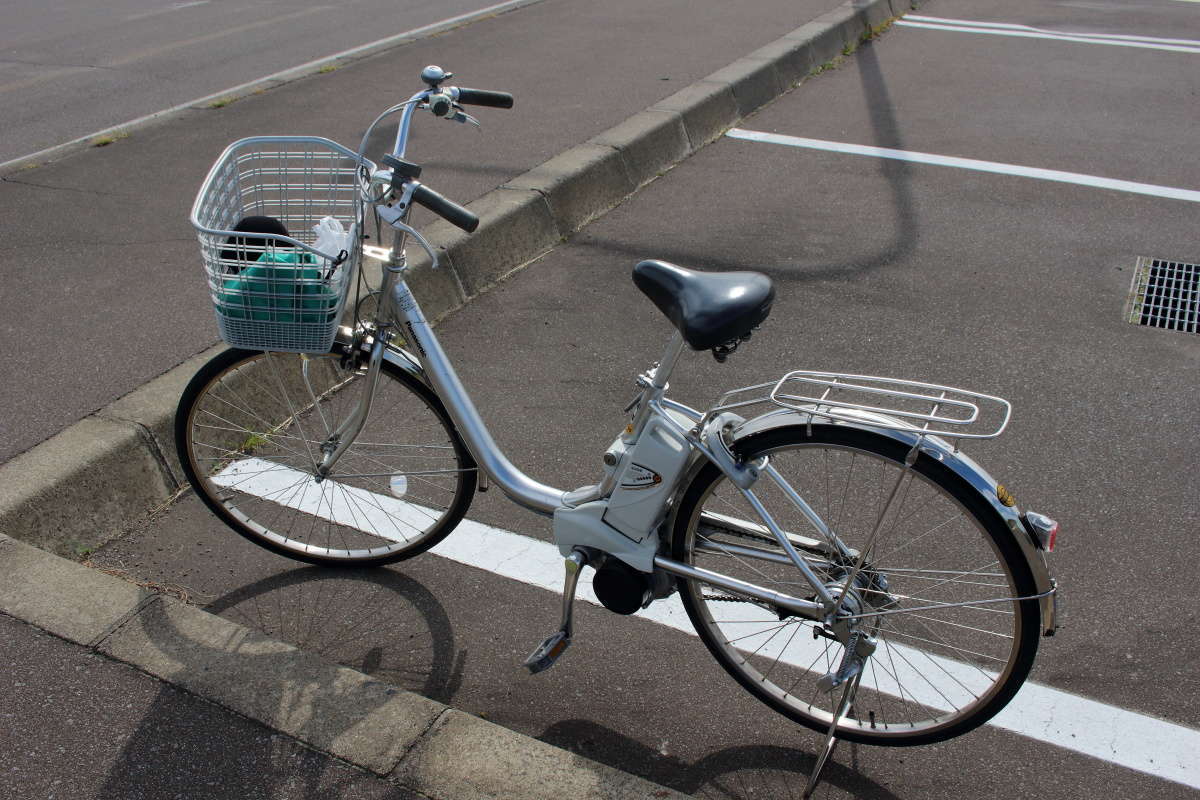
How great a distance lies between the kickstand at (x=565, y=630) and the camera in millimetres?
2664

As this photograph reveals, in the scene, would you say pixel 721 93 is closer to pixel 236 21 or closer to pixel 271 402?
pixel 271 402

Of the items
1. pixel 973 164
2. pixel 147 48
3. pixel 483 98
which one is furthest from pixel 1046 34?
pixel 483 98

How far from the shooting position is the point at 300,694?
2.58 meters

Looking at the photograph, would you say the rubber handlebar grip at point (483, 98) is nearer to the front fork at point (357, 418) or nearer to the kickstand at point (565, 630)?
the front fork at point (357, 418)

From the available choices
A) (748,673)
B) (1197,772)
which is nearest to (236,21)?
(748,673)

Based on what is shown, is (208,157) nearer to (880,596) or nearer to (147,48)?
(147,48)

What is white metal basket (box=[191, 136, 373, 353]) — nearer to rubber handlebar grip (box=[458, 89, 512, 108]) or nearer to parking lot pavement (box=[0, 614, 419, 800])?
rubber handlebar grip (box=[458, 89, 512, 108])

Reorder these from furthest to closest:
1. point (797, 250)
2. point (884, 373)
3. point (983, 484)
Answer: point (797, 250) → point (884, 373) → point (983, 484)

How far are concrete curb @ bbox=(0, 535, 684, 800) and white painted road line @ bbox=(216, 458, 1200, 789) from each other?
2.37 feet

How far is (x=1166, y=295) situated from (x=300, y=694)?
4333 millimetres

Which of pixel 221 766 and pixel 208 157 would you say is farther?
pixel 208 157

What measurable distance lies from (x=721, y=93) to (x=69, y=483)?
5.43 meters

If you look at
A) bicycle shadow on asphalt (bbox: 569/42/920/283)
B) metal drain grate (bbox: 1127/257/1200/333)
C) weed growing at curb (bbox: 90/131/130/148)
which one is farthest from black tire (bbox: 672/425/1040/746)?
weed growing at curb (bbox: 90/131/130/148)

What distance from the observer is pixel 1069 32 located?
10.5 m
